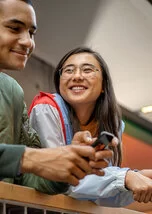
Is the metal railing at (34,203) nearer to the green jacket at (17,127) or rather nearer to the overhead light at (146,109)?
the green jacket at (17,127)

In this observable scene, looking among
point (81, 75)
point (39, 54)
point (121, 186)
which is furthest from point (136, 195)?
point (39, 54)

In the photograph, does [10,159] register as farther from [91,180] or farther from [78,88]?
[78,88]

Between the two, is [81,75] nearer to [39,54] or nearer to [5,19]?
[5,19]

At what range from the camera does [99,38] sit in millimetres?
2514

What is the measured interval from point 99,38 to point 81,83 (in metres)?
1.23

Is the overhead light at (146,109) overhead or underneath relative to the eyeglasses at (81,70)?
underneath

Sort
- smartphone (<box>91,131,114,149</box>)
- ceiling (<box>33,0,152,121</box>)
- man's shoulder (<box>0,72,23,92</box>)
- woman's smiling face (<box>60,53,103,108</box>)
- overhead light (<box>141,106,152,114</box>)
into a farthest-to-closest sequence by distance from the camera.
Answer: overhead light (<box>141,106,152,114</box>)
ceiling (<box>33,0,152,121</box>)
woman's smiling face (<box>60,53,103,108</box>)
man's shoulder (<box>0,72,23,92</box>)
smartphone (<box>91,131,114,149</box>)

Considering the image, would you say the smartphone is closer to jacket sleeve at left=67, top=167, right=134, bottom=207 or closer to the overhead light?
jacket sleeve at left=67, top=167, right=134, bottom=207

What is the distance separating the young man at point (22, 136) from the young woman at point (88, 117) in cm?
16

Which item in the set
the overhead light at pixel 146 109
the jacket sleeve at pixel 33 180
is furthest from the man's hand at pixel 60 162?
the overhead light at pixel 146 109

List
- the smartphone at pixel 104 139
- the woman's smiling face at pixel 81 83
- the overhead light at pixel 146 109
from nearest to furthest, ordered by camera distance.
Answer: the smartphone at pixel 104 139 < the woman's smiling face at pixel 81 83 < the overhead light at pixel 146 109

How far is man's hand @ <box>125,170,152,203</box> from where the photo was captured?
1065 millimetres

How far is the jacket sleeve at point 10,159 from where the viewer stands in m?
0.72

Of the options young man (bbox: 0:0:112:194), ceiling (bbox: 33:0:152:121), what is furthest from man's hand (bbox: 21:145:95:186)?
ceiling (bbox: 33:0:152:121)
